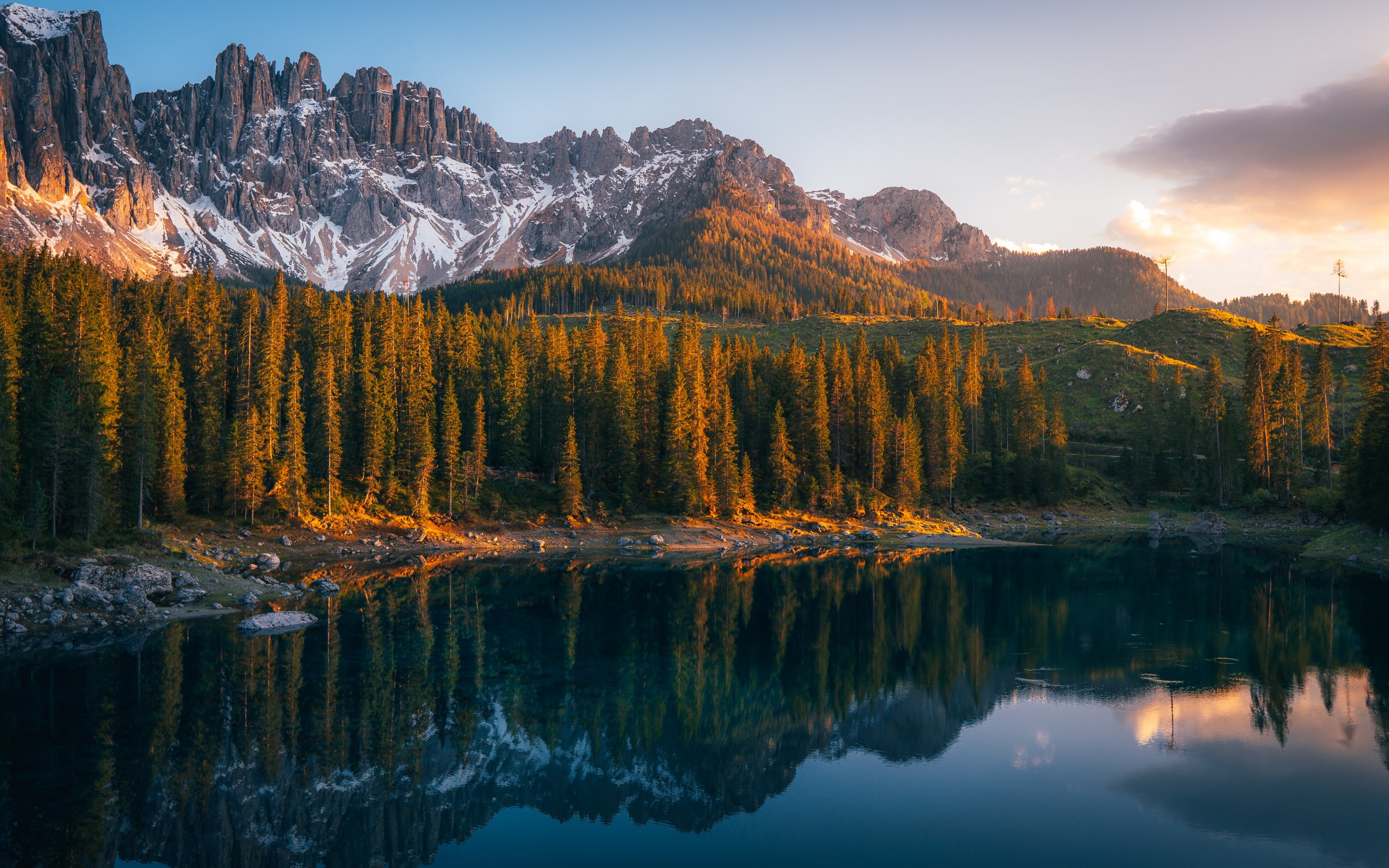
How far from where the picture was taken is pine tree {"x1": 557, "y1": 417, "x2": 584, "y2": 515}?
75.8m

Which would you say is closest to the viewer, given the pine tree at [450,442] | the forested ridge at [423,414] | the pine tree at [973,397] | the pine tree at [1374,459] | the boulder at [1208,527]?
the forested ridge at [423,414]

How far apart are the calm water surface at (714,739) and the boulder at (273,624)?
129cm

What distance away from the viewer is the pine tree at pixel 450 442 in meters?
72.9

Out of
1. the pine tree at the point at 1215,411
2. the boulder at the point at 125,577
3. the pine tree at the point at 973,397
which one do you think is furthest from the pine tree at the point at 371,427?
the pine tree at the point at 1215,411

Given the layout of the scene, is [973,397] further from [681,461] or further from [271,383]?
[271,383]

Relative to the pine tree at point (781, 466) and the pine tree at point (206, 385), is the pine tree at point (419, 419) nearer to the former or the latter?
the pine tree at point (206, 385)

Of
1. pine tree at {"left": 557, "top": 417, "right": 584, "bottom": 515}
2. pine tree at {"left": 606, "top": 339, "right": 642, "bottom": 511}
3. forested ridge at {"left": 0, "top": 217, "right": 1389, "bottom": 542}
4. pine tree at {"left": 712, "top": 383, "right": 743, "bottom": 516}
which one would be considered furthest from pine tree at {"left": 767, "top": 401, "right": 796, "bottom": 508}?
pine tree at {"left": 557, "top": 417, "right": 584, "bottom": 515}

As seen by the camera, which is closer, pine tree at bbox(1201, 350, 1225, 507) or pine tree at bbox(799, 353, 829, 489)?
pine tree at bbox(799, 353, 829, 489)

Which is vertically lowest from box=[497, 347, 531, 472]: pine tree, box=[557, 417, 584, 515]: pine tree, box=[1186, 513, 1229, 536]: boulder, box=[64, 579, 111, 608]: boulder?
box=[1186, 513, 1229, 536]: boulder

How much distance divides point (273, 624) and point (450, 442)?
118 ft

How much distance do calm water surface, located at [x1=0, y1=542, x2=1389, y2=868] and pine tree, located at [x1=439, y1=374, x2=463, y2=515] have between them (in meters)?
28.6

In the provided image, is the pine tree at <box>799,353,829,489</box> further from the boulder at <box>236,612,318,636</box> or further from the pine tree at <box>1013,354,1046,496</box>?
the boulder at <box>236,612,318,636</box>

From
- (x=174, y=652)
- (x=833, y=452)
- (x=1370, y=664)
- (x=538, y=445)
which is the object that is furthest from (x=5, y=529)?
(x=833, y=452)

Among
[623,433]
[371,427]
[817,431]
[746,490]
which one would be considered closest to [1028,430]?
[817,431]
